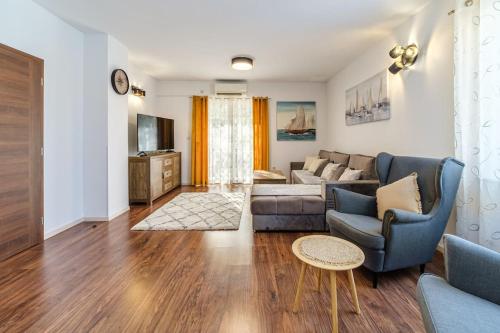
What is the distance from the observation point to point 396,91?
3342mm

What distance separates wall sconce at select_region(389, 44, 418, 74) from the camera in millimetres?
2927

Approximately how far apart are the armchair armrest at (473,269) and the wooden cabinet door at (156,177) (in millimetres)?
4311

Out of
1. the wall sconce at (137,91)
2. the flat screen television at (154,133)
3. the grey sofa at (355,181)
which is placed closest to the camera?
the grey sofa at (355,181)

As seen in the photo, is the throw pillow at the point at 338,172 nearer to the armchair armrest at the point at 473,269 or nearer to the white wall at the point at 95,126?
the armchair armrest at the point at 473,269

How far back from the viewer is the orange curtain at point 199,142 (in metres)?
6.42

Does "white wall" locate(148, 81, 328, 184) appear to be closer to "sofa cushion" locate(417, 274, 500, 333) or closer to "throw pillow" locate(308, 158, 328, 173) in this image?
"throw pillow" locate(308, 158, 328, 173)

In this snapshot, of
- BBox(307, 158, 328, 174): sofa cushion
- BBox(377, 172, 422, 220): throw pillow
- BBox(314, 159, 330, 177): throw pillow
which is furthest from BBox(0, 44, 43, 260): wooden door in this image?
BBox(307, 158, 328, 174): sofa cushion

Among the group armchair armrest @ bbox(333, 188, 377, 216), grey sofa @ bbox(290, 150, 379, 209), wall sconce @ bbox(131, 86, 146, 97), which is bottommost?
armchair armrest @ bbox(333, 188, 377, 216)

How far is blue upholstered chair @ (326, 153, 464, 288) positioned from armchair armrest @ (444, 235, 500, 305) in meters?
0.66

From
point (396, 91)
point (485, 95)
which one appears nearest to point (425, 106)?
point (396, 91)

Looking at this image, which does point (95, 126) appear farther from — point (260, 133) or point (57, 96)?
point (260, 133)

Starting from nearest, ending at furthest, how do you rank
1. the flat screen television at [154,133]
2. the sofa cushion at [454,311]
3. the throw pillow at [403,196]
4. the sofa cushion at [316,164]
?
the sofa cushion at [454,311] → the throw pillow at [403,196] → the flat screen television at [154,133] → the sofa cushion at [316,164]

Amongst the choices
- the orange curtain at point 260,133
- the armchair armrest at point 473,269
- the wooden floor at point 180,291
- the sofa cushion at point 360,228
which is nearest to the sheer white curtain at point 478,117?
the wooden floor at point 180,291

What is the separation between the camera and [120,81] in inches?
154
